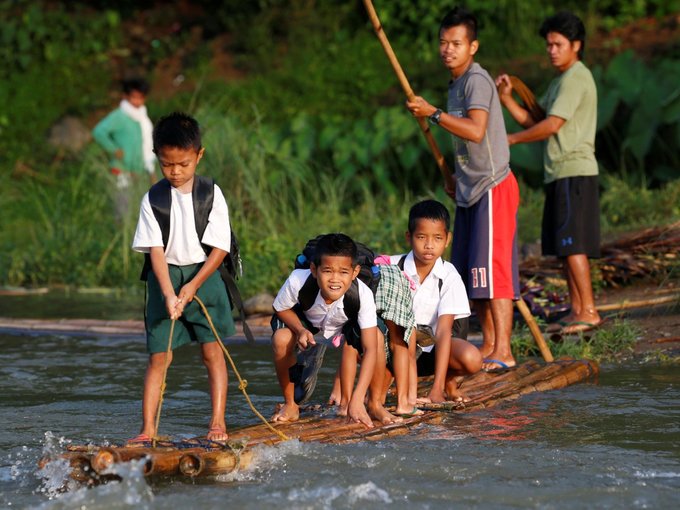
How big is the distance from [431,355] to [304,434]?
3.88 ft

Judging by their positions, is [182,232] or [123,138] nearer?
[182,232]

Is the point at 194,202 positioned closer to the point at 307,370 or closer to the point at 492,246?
the point at 307,370

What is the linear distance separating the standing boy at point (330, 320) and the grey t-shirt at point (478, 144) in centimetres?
161

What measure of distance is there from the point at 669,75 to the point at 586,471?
282 inches

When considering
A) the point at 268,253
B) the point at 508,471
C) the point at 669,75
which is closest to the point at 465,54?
the point at 508,471

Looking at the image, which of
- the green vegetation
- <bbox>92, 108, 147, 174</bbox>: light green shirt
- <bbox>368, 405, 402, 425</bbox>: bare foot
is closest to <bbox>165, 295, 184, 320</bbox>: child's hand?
<bbox>368, 405, 402, 425</bbox>: bare foot

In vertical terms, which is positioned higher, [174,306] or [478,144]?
[478,144]

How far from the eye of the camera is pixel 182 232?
5.50 m

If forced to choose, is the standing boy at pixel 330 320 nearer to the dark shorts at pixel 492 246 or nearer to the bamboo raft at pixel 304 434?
the bamboo raft at pixel 304 434

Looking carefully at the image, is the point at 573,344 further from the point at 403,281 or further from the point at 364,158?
the point at 364,158

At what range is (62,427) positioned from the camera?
6223 millimetres

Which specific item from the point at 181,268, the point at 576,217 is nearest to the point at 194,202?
the point at 181,268

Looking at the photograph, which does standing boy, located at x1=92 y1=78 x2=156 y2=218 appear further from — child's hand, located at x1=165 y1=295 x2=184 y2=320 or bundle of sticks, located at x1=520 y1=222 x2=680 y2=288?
child's hand, located at x1=165 y1=295 x2=184 y2=320

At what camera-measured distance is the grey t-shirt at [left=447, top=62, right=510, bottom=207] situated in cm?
709
